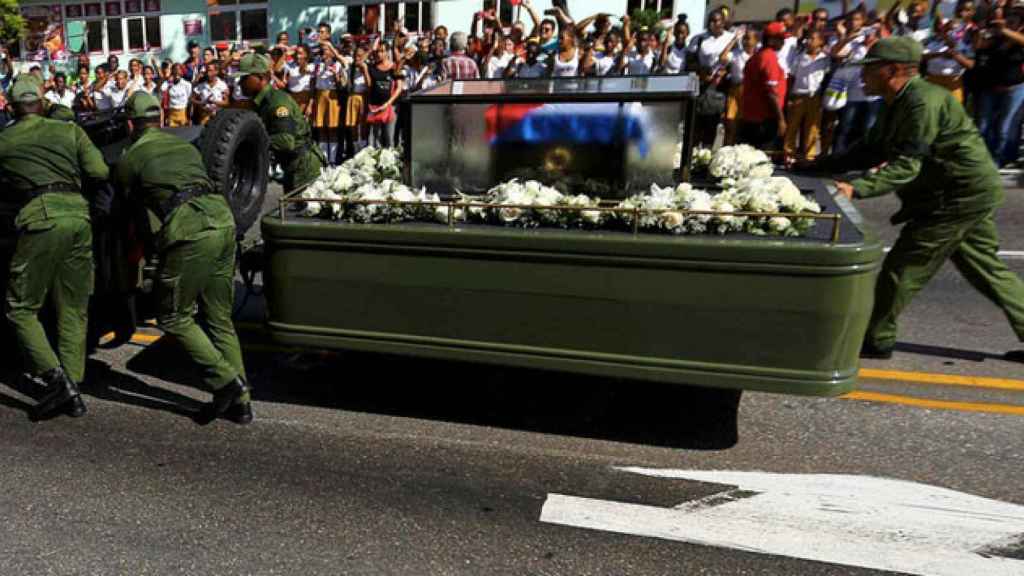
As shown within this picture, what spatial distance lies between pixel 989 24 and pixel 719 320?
7.69 metres

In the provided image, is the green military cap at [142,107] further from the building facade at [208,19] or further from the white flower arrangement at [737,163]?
the building facade at [208,19]

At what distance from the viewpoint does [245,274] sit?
18.8 ft

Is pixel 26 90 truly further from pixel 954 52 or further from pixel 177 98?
pixel 177 98

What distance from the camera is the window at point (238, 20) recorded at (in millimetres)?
26562

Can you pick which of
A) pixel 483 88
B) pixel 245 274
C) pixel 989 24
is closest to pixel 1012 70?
pixel 989 24

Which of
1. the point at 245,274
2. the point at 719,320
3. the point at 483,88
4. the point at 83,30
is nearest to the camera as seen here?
the point at 719,320

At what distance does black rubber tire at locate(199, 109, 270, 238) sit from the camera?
5.75 metres

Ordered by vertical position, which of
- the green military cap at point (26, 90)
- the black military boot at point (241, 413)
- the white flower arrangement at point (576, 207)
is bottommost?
the black military boot at point (241, 413)

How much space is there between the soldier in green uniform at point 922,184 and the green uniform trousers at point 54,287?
4278mm

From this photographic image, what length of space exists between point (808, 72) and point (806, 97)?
304mm

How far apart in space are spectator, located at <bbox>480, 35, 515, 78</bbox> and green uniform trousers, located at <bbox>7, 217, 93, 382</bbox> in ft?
26.9

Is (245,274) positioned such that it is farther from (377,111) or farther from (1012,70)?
(1012,70)

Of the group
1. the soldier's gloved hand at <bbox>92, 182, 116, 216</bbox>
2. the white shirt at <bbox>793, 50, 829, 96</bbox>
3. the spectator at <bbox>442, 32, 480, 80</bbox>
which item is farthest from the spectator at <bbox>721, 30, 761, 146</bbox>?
the soldier's gloved hand at <bbox>92, 182, 116, 216</bbox>

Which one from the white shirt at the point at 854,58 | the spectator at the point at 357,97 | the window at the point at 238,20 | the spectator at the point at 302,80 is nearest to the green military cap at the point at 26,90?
the spectator at the point at 357,97
